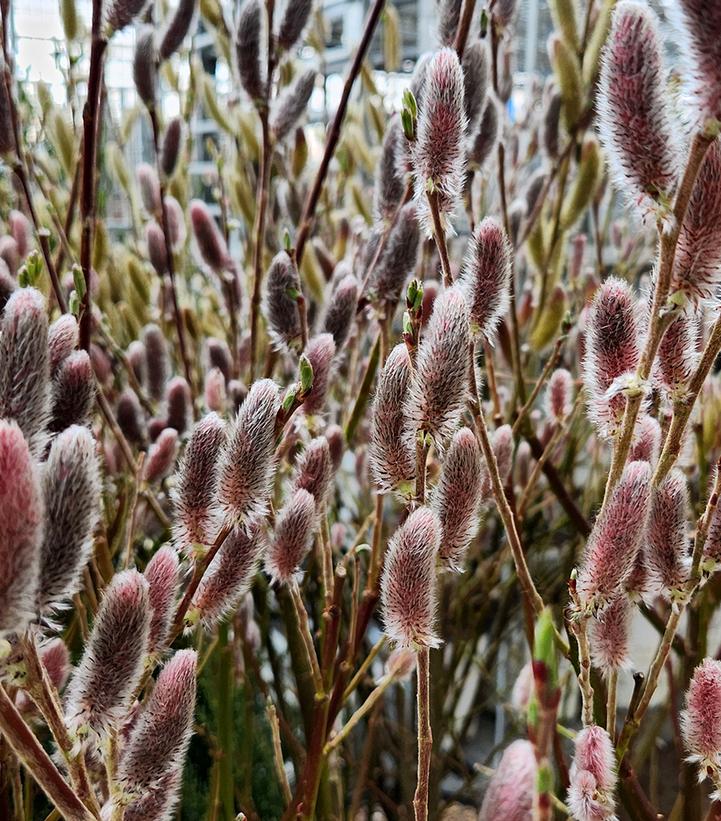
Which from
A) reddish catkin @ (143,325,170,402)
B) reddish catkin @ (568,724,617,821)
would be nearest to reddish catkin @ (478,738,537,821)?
reddish catkin @ (568,724,617,821)

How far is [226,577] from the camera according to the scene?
0.31 m

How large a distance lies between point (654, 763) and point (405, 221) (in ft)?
1.50

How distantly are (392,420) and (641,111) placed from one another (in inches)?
4.5

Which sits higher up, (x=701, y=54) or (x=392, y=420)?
(x=701, y=54)

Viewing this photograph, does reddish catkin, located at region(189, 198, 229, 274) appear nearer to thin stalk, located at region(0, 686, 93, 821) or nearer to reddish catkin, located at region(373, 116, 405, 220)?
reddish catkin, located at region(373, 116, 405, 220)

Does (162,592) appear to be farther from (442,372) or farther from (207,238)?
(207,238)

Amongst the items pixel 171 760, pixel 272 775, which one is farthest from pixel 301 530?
pixel 272 775

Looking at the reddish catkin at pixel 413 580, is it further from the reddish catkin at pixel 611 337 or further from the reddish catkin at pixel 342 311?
the reddish catkin at pixel 342 311

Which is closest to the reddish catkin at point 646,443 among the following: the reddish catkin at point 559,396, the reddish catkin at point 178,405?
the reddish catkin at point 559,396

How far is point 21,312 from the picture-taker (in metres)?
0.23

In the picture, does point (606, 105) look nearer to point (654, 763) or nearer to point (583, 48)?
point (583, 48)

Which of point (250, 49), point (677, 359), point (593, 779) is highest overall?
point (250, 49)

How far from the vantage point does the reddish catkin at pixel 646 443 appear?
324 millimetres

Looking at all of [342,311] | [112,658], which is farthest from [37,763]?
[342,311]
